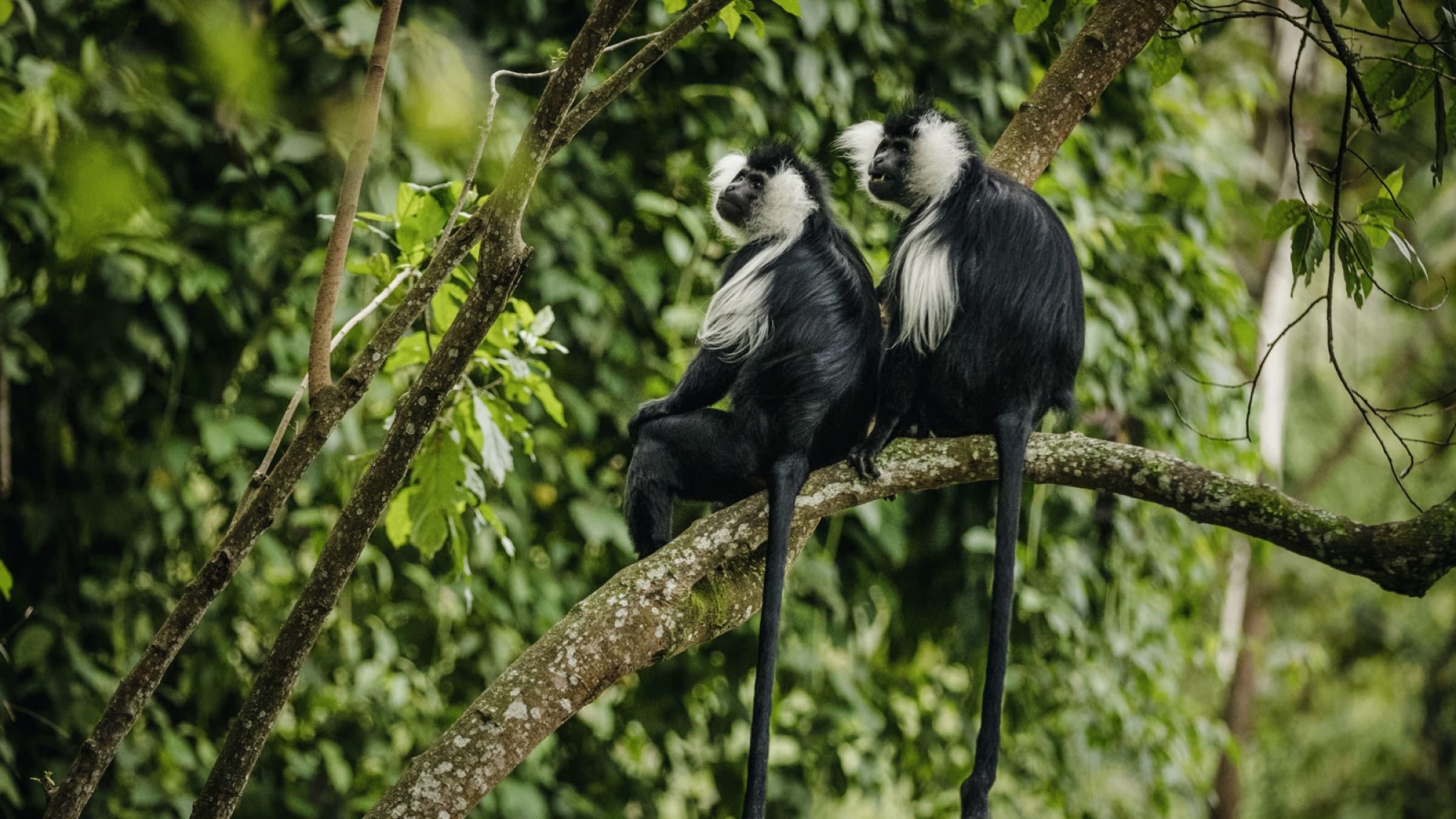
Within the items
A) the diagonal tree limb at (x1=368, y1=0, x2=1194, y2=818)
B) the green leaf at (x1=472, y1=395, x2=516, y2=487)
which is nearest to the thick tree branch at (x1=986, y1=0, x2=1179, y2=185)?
the diagonal tree limb at (x1=368, y1=0, x2=1194, y2=818)

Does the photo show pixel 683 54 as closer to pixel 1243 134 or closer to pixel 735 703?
pixel 735 703

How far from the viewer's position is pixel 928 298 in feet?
6.75

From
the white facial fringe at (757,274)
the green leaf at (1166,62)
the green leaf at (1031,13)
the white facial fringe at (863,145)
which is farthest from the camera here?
the white facial fringe at (863,145)

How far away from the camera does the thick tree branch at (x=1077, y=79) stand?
1916 mm

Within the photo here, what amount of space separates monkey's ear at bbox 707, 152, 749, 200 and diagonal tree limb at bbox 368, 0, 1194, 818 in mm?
696

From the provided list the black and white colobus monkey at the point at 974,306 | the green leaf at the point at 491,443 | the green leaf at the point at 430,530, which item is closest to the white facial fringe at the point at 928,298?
the black and white colobus monkey at the point at 974,306

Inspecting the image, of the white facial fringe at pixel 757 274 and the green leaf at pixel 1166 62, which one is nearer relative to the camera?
the green leaf at pixel 1166 62

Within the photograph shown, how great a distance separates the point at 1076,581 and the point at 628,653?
202 cm

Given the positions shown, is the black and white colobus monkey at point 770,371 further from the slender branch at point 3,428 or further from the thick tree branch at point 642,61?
the slender branch at point 3,428

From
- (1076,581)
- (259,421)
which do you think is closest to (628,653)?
(259,421)

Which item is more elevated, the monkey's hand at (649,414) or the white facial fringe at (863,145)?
the white facial fringe at (863,145)

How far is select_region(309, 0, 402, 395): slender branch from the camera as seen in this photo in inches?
49.1

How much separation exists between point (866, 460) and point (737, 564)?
0.24 m

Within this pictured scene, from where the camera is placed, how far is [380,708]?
295 cm
